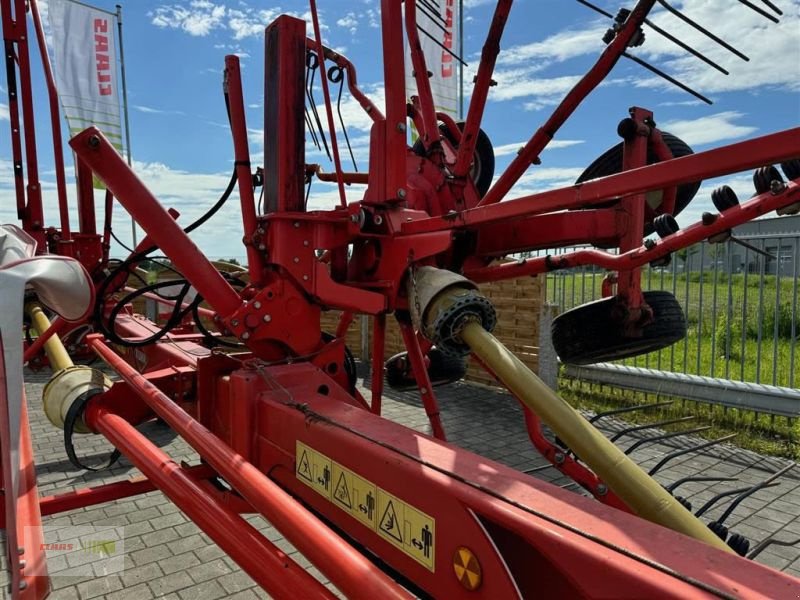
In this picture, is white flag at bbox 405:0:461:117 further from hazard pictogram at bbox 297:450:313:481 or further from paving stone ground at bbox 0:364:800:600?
hazard pictogram at bbox 297:450:313:481

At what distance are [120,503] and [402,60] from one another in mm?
3482

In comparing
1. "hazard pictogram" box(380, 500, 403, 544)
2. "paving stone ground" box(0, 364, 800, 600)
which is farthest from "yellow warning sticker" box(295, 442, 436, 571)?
"paving stone ground" box(0, 364, 800, 600)

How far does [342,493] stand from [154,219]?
5.34 feet

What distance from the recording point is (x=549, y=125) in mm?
3420

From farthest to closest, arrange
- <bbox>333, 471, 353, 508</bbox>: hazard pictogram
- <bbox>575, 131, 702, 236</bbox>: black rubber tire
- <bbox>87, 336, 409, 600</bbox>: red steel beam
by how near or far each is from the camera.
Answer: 1. <bbox>575, 131, 702, 236</bbox>: black rubber tire
2. <bbox>333, 471, 353, 508</bbox>: hazard pictogram
3. <bbox>87, 336, 409, 600</bbox>: red steel beam

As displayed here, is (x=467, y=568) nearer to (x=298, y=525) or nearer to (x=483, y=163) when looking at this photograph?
(x=298, y=525)

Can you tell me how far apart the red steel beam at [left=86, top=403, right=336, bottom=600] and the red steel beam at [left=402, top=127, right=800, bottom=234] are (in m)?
1.45

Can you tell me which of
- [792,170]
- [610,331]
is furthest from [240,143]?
[792,170]

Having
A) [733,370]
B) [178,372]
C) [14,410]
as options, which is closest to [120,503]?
[178,372]

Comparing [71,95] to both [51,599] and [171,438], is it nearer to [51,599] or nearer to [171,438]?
[171,438]

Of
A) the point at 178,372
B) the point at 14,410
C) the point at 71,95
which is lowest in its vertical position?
the point at 178,372

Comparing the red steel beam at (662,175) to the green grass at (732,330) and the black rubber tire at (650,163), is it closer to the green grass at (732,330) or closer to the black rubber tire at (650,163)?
the black rubber tire at (650,163)

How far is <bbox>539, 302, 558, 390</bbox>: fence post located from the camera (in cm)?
714

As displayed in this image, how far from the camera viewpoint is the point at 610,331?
331 centimetres
